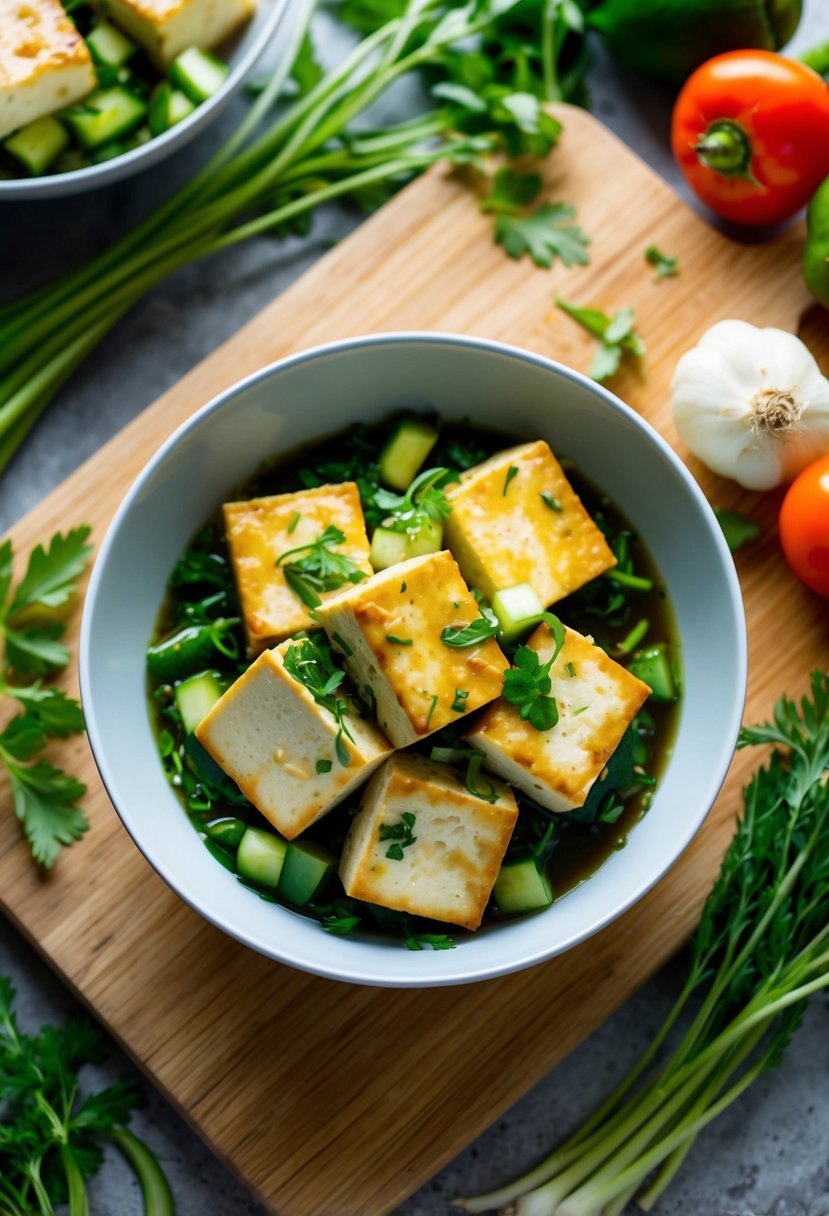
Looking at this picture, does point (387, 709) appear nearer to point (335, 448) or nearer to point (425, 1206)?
point (335, 448)

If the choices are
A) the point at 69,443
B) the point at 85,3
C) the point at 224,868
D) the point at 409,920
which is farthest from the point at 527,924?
the point at 85,3

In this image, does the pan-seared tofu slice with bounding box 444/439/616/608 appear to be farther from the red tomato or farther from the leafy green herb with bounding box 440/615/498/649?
the red tomato

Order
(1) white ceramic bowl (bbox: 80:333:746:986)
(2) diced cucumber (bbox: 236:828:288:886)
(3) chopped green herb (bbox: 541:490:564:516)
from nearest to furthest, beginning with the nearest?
1. (1) white ceramic bowl (bbox: 80:333:746:986)
2. (2) diced cucumber (bbox: 236:828:288:886)
3. (3) chopped green herb (bbox: 541:490:564:516)

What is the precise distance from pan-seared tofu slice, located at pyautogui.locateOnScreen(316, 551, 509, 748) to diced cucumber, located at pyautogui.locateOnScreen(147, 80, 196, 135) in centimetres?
152

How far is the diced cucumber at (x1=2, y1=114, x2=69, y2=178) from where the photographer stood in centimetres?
321

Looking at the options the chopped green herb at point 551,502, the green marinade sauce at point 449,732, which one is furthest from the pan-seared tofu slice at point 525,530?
the green marinade sauce at point 449,732

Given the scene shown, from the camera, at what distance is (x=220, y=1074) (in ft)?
9.98

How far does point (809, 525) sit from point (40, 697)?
6.79ft

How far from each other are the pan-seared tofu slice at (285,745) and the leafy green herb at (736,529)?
3.87ft

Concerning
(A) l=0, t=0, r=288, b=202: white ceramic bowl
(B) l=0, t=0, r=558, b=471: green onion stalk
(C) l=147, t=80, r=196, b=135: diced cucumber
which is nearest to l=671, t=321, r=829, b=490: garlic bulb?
(B) l=0, t=0, r=558, b=471: green onion stalk

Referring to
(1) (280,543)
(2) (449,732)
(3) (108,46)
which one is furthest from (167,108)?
(2) (449,732)

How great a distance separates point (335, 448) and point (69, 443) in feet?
2.97

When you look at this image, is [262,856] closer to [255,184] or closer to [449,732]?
[449,732]

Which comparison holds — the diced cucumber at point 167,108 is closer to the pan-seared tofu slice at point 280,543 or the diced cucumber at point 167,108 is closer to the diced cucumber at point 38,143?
the diced cucumber at point 38,143
